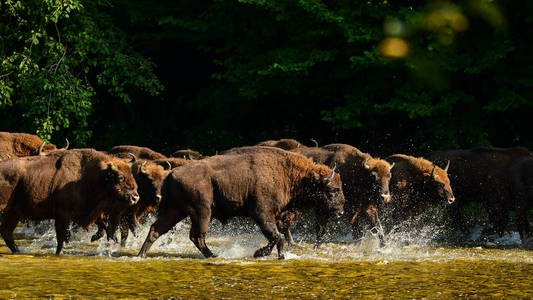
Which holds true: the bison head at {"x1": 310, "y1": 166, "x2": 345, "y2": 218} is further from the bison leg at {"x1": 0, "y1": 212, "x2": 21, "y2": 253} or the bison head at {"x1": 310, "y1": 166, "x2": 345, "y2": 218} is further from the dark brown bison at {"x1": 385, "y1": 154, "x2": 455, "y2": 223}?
the bison leg at {"x1": 0, "y1": 212, "x2": 21, "y2": 253}

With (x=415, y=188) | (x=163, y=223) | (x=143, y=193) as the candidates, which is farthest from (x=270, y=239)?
(x=415, y=188)

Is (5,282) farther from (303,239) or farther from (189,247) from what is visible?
(303,239)

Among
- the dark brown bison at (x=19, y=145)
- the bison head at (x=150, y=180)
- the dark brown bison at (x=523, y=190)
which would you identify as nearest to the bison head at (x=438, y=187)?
the dark brown bison at (x=523, y=190)

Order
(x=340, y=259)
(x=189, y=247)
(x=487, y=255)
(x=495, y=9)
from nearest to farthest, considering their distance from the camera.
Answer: (x=340, y=259), (x=487, y=255), (x=189, y=247), (x=495, y=9)

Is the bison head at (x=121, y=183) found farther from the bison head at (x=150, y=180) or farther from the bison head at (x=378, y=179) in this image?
the bison head at (x=378, y=179)

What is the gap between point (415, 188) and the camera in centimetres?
1523

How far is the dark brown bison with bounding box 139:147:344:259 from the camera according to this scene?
1170cm

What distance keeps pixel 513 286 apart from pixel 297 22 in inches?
578

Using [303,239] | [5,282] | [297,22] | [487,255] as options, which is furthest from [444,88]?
[5,282]

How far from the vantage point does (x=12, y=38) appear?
24.2m

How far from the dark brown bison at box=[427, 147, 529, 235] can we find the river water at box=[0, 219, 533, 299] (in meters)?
1.38

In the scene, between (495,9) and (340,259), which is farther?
(495,9)

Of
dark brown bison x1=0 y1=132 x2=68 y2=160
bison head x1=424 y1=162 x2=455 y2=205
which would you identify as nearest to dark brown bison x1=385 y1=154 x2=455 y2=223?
bison head x1=424 y1=162 x2=455 y2=205

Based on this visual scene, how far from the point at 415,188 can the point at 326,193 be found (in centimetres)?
328
